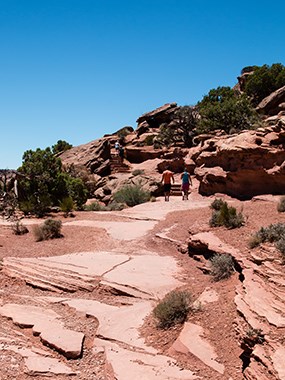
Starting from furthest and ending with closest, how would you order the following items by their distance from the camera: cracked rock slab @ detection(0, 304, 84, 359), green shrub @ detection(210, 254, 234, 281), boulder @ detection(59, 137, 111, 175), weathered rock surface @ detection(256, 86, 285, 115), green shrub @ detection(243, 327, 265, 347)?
1. weathered rock surface @ detection(256, 86, 285, 115)
2. boulder @ detection(59, 137, 111, 175)
3. green shrub @ detection(210, 254, 234, 281)
4. cracked rock slab @ detection(0, 304, 84, 359)
5. green shrub @ detection(243, 327, 265, 347)

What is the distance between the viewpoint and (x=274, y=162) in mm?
18328

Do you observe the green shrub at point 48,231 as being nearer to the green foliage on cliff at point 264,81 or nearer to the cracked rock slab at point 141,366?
the cracked rock slab at point 141,366

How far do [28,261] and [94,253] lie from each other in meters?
1.82

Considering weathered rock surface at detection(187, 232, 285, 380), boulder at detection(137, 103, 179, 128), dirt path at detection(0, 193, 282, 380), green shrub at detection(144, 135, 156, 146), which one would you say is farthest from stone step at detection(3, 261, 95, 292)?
boulder at detection(137, 103, 179, 128)

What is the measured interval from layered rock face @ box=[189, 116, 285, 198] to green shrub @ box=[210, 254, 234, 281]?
10610mm

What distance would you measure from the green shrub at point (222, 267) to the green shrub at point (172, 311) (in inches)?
59.2

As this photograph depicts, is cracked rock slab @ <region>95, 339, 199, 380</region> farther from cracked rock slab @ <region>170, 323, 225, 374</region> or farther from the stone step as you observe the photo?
the stone step

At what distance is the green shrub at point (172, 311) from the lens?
20.9ft

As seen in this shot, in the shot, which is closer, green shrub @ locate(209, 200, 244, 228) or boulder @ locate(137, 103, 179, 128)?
green shrub @ locate(209, 200, 244, 228)

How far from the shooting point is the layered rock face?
60.0 ft

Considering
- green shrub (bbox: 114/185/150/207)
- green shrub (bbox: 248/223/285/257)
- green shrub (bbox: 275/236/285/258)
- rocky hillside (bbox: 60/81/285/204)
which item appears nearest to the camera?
green shrub (bbox: 275/236/285/258)

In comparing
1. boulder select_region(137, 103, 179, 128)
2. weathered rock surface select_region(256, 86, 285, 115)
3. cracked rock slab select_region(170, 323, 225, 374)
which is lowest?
cracked rock slab select_region(170, 323, 225, 374)

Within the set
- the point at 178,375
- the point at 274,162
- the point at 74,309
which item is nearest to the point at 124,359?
the point at 178,375

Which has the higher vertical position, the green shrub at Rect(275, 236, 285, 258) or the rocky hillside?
the rocky hillside
